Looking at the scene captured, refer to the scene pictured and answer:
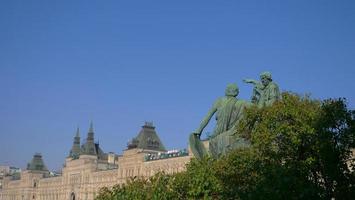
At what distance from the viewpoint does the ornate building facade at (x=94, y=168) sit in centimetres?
12383

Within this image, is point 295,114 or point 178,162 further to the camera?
point 178,162

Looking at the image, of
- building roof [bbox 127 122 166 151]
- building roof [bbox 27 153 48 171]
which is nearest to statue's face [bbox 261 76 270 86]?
building roof [bbox 127 122 166 151]

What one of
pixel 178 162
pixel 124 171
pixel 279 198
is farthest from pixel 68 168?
pixel 279 198

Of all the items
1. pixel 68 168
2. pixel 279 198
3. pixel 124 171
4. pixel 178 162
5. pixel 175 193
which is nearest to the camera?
pixel 279 198

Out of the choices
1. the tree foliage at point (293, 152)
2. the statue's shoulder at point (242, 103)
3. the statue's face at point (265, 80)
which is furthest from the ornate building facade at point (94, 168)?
the statue's face at point (265, 80)

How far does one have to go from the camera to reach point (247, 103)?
29156 millimetres

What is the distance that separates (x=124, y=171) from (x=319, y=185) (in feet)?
355

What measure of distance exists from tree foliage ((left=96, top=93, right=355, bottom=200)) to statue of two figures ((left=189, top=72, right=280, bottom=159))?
39 cm

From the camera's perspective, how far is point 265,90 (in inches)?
1121

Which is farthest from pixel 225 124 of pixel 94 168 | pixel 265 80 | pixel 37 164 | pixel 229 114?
pixel 37 164

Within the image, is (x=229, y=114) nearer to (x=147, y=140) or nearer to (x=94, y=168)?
(x=147, y=140)

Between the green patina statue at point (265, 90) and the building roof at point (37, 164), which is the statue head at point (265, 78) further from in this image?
the building roof at point (37, 164)

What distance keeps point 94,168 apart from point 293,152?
419ft

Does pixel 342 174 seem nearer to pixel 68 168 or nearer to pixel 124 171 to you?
pixel 124 171
